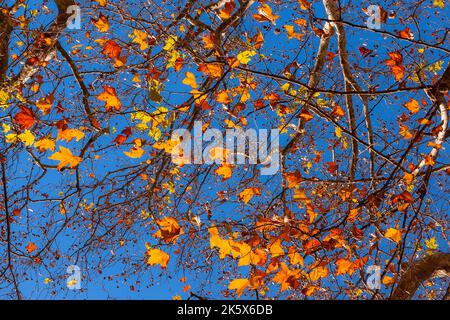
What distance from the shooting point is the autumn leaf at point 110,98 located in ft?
12.7

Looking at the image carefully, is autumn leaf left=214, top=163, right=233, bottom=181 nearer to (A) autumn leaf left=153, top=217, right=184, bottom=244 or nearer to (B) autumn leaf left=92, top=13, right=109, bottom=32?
(A) autumn leaf left=153, top=217, right=184, bottom=244

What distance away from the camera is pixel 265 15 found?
4.09m

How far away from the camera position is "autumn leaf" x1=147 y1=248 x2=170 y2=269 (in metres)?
3.83

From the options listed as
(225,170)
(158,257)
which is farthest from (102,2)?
(158,257)

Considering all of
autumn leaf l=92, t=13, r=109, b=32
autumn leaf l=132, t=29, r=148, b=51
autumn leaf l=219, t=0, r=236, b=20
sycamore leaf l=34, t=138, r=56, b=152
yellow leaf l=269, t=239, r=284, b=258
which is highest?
autumn leaf l=219, t=0, r=236, b=20

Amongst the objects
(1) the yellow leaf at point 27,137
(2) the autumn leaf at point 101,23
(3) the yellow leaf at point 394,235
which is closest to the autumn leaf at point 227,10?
(2) the autumn leaf at point 101,23

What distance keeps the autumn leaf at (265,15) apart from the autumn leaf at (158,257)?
6.94 feet

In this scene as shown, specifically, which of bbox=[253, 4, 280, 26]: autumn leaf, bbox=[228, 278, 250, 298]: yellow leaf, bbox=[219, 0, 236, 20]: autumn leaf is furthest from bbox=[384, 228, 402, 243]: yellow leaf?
bbox=[219, 0, 236, 20]: autumn leaf

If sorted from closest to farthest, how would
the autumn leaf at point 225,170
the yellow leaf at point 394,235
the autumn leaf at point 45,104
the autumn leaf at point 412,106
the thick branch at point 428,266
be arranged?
the yellow leaf at point 394,235 → the thick branch at point 428,266 → the autumn leaf at point 45,104 → the autumn leaf at point 225,170 → the autumn leaf at point 412,106

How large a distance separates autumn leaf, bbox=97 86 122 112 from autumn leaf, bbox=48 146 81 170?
0.50 m

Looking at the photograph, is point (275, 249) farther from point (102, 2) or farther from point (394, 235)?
point (102, 2)

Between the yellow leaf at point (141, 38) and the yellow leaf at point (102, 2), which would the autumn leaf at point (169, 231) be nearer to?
the yellow leaf at point (141, 38)

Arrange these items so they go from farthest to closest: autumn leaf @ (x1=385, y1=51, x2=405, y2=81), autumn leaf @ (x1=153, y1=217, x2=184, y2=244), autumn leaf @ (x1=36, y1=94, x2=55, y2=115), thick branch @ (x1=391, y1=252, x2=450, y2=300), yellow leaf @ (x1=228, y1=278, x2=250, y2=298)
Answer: autumn leaf @ (x1=385, y1=51, x2=405, y2=81)
autumn leaf @ (x1=36, y1=94, x2=55, y2=115)
thick branch @ (x1=391, y1=252, x2=450, y2=300)
autumn leaf @ (x1=153, y1=217, x2=184, y2=244)
yellow leaf @ (x1=228, y1=278, x2=250, y2=298)
